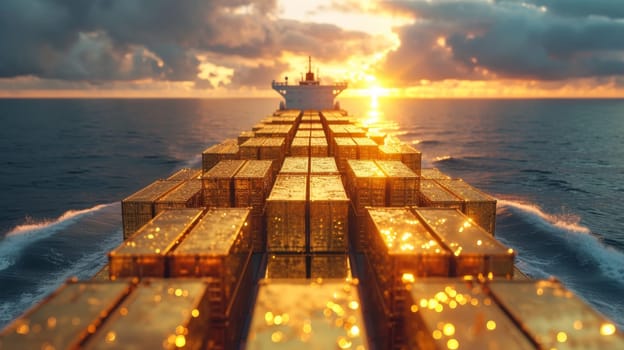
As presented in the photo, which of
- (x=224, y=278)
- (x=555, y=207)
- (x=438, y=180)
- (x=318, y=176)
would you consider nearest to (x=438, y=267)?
(x=224, y=278)

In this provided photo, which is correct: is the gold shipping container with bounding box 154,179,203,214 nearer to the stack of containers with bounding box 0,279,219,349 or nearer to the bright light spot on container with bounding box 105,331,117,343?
the stack of containers with bounding box 0,279,219,349

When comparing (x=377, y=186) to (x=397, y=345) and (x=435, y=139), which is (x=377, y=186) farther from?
(x=435, y=139)

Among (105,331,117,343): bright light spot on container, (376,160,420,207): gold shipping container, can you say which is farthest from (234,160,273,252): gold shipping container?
(105,331,117,343): bright light spot on container

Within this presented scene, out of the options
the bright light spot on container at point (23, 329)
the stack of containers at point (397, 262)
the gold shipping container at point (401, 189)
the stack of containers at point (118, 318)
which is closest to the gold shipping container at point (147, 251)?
the stack of containers at point (118, 318)

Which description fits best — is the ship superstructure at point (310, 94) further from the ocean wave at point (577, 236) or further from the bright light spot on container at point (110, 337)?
the bright light spot on container at point (110, 337)

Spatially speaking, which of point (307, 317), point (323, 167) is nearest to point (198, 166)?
point (323, 167)

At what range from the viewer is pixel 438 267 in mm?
8641

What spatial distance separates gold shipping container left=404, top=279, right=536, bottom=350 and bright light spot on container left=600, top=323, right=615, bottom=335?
1.19 metres

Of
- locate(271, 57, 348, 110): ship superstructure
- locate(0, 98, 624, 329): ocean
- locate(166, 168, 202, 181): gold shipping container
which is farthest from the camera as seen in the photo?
locate(271, 57, 348, 110): ship superstructure

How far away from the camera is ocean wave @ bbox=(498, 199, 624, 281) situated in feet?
86.9

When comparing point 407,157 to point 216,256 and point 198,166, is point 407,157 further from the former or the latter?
point 198,166

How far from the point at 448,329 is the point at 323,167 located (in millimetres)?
11652

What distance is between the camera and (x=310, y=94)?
59188 mm

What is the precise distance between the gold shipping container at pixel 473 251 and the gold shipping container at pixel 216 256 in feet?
16.3
